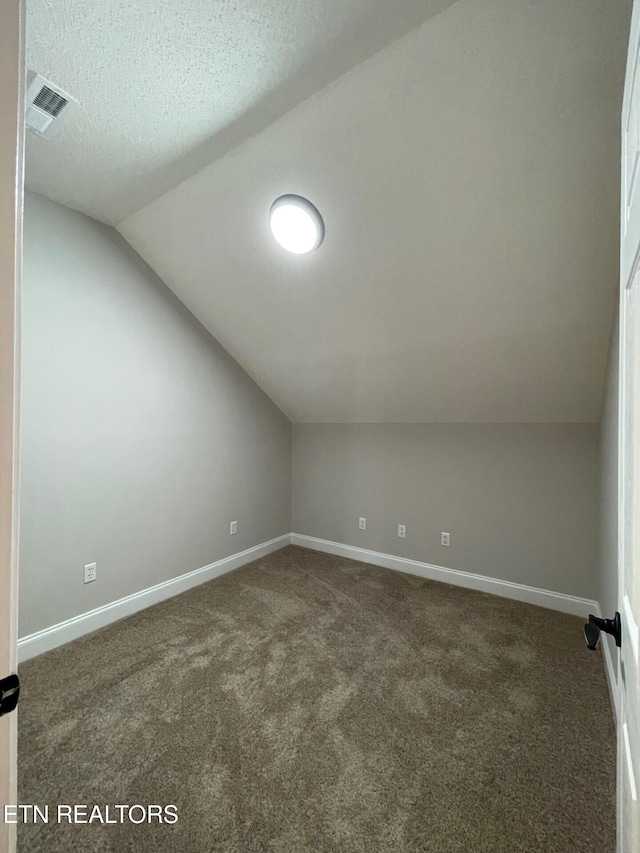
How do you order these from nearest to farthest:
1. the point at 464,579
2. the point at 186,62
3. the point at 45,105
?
the point at 186,62
the point at 45,105
the point at 464,579

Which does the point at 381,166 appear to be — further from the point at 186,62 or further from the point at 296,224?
the point at 186,62

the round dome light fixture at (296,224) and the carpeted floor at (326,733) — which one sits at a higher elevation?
the round dome light fixture at (296,224)

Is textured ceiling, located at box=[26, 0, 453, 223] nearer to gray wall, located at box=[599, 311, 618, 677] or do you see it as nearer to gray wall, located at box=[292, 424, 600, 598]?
gray wall, located at box=[599, 311, 618, 677]

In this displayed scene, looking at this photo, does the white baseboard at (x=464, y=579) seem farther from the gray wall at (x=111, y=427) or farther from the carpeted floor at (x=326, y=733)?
the gray wall at (x=111, y=427)

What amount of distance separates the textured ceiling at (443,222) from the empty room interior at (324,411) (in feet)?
0.04

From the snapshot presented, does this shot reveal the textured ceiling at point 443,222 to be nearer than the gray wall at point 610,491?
Yes

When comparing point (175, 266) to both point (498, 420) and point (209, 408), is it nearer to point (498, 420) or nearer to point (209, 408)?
point (209, 408)

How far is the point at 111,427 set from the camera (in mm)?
2209

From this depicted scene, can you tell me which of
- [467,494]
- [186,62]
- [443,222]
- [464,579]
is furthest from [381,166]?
[464,579]

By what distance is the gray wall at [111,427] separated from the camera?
1.89 meters

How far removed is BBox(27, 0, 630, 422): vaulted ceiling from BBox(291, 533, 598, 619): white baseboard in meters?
1.22

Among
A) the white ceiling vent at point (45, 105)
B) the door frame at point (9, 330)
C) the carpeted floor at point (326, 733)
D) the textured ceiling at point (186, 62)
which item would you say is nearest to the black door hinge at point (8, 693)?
the door frame at point (9, 330)

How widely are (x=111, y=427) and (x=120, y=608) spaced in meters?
1.15

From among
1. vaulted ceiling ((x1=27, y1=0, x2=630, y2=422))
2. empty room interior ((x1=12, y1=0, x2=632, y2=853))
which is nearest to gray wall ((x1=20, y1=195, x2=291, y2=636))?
empty room interior ((x1=12, y1=0, x2=632, y2=853))
